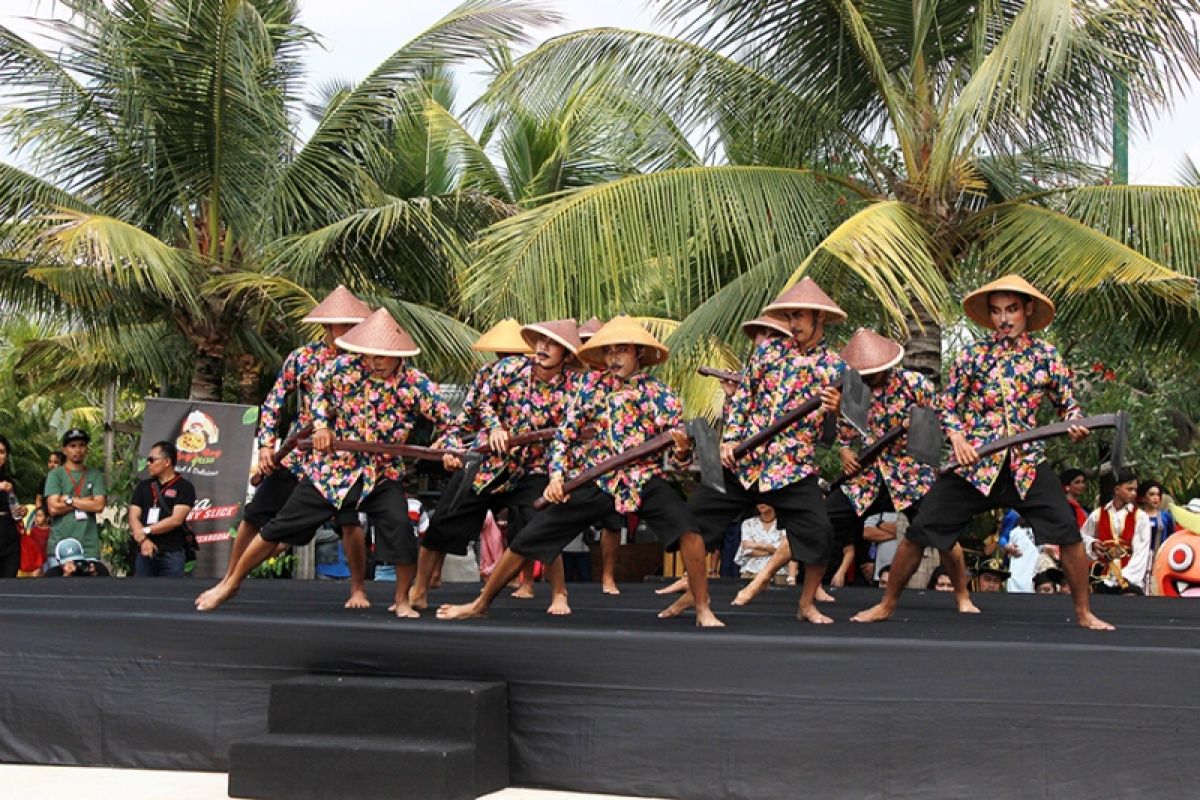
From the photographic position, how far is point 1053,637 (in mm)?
5832

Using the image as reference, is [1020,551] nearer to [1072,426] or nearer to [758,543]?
[758,543]

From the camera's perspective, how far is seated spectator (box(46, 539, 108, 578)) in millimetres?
11359

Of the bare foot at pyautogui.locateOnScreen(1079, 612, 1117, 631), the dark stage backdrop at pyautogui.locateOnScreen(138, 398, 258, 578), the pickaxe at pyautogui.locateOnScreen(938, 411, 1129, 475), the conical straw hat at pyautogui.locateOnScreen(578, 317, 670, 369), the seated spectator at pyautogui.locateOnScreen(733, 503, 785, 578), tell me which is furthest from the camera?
the dark stage backdrop at pyautogui.locateOnScreen(138, 398, 258, 578)

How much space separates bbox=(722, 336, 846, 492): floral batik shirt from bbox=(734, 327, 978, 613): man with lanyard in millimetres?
788

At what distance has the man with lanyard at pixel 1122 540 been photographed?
33.0ft

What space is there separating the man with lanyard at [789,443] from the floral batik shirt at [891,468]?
0.81 meters

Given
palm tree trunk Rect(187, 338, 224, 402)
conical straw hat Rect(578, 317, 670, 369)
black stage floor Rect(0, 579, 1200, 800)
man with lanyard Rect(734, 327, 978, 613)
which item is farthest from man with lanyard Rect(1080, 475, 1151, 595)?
palm tree trunk Rect(187, 338, 224, 402)

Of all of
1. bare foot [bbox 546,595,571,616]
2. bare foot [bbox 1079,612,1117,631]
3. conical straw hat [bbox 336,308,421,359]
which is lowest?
bare foot [bbox 546,595,571,616]

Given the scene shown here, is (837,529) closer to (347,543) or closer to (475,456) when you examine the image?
(475,456)

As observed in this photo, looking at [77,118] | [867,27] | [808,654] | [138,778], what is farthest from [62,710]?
[77,118]

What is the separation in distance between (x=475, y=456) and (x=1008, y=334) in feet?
8.17

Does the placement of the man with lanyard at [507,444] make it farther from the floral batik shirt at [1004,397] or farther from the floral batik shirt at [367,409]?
the floral batik shirt at [1004,397]

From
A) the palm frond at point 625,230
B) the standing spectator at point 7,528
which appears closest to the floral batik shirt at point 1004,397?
the palm frond at point 625,230

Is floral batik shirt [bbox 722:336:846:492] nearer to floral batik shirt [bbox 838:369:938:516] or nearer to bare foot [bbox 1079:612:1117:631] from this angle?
floral batik shirt [bbox 838:369:938:516]
